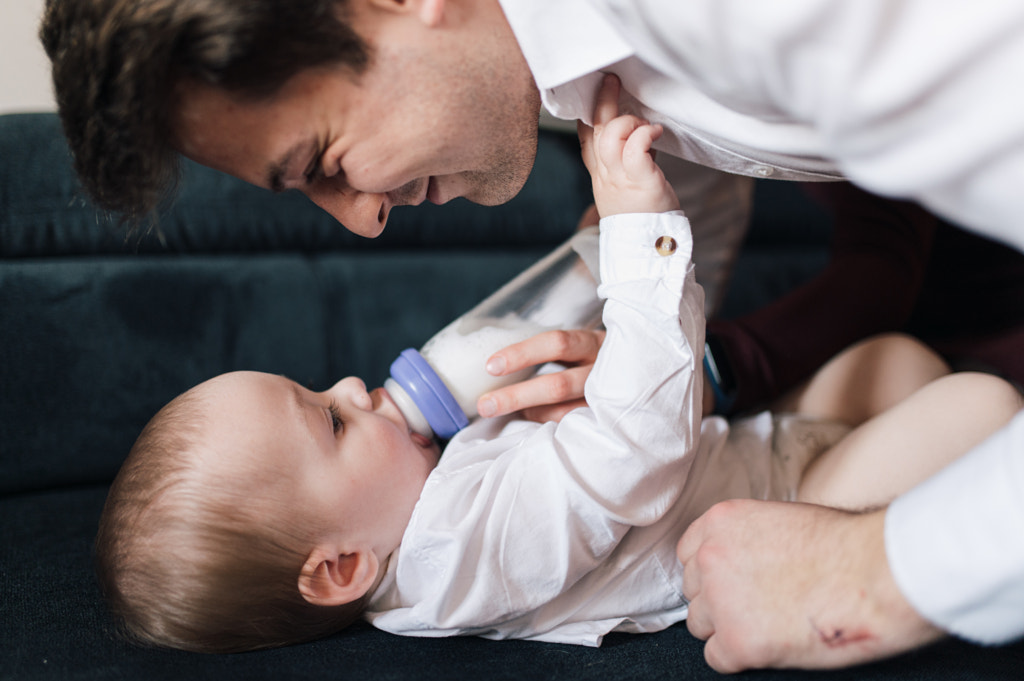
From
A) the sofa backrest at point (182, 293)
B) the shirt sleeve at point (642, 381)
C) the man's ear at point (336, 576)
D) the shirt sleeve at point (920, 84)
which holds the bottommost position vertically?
the sofa backrest at point (182, 293)

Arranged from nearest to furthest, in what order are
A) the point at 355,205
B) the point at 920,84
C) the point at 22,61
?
the point at 920,84, the point at 355,205, the point at 22,61

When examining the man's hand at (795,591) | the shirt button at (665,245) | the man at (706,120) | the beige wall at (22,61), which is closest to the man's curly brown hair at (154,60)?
the man at (706,120)

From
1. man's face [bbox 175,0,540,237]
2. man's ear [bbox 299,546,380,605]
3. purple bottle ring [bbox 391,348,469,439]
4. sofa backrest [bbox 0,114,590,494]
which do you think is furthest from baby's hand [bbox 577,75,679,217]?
sofa backrest [bbox 0,114,590,494]

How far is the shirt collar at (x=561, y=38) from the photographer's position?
0.81 m

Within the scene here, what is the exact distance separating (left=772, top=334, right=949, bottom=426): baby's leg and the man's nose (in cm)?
78

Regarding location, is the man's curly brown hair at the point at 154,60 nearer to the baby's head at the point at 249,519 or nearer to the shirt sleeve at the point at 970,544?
the baby's head at the point at 249,519

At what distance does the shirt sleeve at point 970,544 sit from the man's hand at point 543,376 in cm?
45

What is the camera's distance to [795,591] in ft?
2.36

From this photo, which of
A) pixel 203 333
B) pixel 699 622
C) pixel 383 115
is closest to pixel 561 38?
pixel 383 115

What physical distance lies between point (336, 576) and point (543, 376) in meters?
0.36

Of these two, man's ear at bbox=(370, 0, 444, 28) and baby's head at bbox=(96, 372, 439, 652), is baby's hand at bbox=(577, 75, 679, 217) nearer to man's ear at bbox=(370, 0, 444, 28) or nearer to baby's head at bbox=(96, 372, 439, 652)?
man's ear at bbox=(370, 0, 444, 28)

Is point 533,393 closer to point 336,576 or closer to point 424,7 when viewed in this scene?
point 336,576

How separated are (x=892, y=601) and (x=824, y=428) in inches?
21.4

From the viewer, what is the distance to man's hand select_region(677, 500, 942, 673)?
2.20 feet
